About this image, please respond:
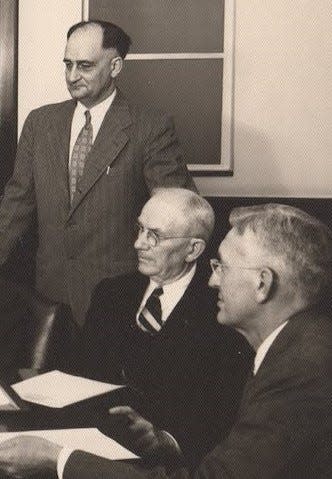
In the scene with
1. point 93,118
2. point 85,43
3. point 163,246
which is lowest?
point 163,246

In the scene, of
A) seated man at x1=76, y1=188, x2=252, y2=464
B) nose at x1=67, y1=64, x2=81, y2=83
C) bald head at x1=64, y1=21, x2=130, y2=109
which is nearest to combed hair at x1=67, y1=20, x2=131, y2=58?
bald head at x1=64, y1=21, x2=130, y2=109

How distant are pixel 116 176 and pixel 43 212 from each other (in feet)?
1.17

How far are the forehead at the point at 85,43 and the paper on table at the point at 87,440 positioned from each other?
1892 mm

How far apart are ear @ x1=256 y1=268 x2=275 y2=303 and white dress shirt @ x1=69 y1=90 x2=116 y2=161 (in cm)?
192

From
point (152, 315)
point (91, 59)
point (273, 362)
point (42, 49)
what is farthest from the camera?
point (42, 49)

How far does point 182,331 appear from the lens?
9.24ft

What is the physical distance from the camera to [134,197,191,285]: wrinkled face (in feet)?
9.69

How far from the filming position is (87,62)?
11.9 feet

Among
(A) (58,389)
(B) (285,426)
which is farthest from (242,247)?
(A) (58,389)

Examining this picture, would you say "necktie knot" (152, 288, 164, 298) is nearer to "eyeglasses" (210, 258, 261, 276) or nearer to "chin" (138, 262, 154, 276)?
"chin" (138, 262, 154, 276)

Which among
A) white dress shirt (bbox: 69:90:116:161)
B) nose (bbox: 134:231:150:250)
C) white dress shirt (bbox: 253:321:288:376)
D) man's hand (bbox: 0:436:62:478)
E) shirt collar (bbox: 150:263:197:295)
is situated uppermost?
white dress shirt (bbox: 69:90:116:161)

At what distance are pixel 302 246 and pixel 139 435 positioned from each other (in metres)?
0.70

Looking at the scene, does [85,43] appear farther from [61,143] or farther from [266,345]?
[266,345]

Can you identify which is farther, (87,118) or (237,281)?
(87,118)
